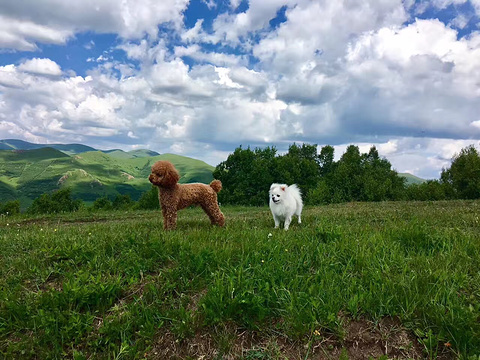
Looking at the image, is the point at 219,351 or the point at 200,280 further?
the point at 200,280

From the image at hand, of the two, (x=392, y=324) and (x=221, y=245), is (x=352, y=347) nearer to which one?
(x=392, y=324)

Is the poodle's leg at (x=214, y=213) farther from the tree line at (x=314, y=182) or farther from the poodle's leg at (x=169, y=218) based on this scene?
the tree line at (x=314, y=182)

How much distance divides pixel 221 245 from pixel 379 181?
173ft

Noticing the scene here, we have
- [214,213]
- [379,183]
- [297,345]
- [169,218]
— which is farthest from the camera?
[379,183]

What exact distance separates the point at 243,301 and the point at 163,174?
558cm

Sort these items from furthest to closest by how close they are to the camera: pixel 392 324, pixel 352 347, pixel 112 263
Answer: pixel 112 263
pixel 392 324
pixel 352 347

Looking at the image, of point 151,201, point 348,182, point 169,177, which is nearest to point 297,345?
point 169,177

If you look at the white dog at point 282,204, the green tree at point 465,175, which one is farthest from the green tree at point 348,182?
the white dog at point 282,204

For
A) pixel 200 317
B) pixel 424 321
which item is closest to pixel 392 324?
pixel 424 321

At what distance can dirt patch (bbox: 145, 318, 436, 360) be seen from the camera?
329cm

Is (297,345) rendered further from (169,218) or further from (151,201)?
(151,201)

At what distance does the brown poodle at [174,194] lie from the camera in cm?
854

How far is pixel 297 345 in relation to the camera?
11.1 ft

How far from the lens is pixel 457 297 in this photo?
151 inches
